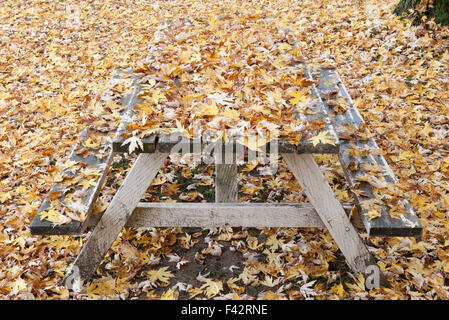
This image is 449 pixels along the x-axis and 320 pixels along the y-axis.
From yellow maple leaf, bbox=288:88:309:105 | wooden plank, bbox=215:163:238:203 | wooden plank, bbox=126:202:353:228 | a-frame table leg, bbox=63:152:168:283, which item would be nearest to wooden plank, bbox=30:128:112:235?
a-frame table leg, bbox=63:152:168:283

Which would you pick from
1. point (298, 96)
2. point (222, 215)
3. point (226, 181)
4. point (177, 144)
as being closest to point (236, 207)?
point (222, 215)

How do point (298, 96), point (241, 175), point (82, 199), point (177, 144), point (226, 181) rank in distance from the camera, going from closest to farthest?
point (177, 144) < point (82, 199) < point (298, 96) < point (226, 181) < point (241, 175)

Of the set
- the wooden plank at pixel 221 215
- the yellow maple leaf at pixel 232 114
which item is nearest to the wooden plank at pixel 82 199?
the wooden plank at pixel 221 215

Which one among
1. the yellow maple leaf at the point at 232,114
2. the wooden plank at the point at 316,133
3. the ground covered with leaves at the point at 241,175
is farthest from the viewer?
the ground covered with leaves at the point at 241,175

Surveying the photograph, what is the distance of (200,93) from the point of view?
2863 millimetres

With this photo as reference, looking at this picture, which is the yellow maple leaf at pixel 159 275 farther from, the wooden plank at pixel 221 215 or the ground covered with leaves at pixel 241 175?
the wooden plank at pixel 221 215

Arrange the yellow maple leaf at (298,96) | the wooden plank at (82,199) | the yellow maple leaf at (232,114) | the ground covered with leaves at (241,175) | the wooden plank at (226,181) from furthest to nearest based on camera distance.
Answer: the wooden plank at (226,181) < the ground covered with leaves at (241,175) < the yellow maple leaf at (298,96) < the yellow maple leaf at (232,114) < the wooden plank at (82,199)

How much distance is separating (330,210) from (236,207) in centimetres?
64

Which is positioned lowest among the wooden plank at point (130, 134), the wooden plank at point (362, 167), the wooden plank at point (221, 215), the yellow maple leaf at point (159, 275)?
the yellow maple leaf at point (159, 275)

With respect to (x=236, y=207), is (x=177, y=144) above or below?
above

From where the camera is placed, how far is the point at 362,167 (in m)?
2.71

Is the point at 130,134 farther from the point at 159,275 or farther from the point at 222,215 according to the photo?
the point at 159,275

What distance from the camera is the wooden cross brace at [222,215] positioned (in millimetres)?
2523

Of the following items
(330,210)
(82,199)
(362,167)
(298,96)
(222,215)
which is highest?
(298,96)
